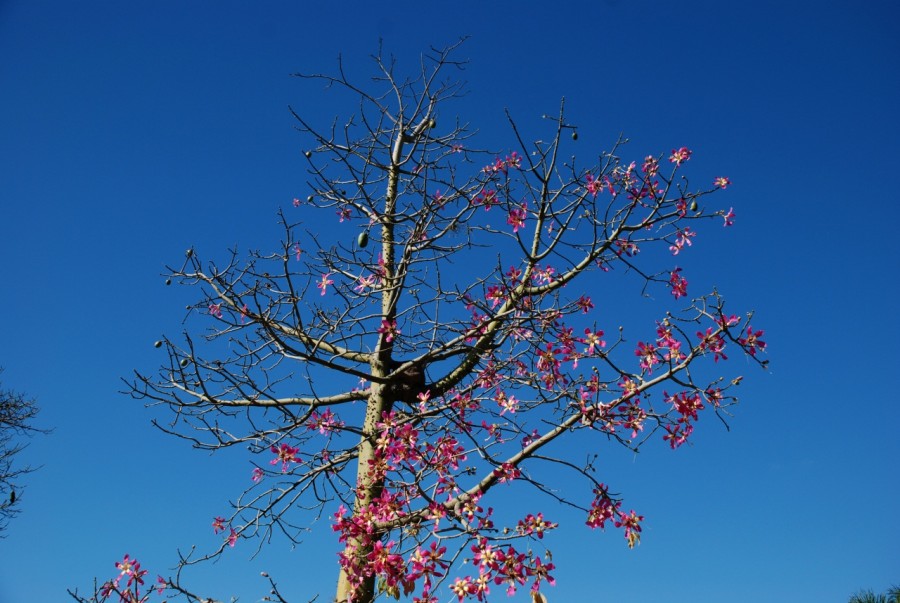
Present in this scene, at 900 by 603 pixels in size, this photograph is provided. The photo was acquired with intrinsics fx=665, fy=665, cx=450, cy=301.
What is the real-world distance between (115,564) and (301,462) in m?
1.54

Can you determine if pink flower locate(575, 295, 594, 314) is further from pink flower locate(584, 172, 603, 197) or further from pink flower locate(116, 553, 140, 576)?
pink flower locate(116, 553, 140, 576)

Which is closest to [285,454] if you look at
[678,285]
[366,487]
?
[366,487]

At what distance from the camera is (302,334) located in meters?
4.62

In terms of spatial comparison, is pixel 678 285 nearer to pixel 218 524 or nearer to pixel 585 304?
pixel 585 304

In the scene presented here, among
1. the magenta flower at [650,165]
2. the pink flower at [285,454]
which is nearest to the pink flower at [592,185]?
the magenta flower at [650,165]

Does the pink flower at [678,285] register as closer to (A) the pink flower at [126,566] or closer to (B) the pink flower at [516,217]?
(B) the pink flower at [516,217]

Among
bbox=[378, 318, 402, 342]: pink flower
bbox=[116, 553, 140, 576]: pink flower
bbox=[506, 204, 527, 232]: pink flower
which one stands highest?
bbox=[506, 204, 527, 232]: pink flower

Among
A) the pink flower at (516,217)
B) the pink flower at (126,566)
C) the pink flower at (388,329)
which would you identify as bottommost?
the pink flower at (126,566)

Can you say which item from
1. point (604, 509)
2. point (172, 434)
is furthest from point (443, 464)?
point (172, 434)

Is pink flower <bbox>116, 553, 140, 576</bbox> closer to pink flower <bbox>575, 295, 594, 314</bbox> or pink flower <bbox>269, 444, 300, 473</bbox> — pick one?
pink flower <bbox>269, 444, 300, 473</bbox>

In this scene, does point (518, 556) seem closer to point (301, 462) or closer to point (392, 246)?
point (301, 462)

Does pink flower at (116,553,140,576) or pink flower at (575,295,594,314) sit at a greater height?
pink flower at (575,295,594,314)

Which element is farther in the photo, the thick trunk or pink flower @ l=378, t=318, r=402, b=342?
pink flower @ l=378, t=318, r=402, b=342

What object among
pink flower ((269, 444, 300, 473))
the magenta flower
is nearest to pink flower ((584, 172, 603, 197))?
the magenta flower
